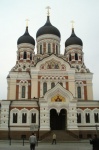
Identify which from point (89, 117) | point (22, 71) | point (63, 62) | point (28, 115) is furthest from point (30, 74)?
point (89, 117)

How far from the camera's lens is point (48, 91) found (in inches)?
1455

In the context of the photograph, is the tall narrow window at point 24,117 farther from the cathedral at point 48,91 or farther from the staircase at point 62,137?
the staircase at point 62,137

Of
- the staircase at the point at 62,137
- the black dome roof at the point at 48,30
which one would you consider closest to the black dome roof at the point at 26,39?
the black dome roof at the point at 48,30

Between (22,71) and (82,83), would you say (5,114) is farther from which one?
(82,83)

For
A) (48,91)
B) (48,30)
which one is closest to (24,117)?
(48,91)

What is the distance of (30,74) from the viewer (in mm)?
43531

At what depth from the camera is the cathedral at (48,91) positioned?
3644 centimetres

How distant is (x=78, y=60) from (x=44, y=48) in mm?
7087

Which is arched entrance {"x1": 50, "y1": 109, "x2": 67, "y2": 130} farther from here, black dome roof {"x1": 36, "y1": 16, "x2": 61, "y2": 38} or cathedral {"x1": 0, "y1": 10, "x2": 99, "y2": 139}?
black dome roof {"x1": 36, "y1": 16, "x2": 61, "y2": 38}

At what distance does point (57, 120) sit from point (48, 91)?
18.3 ft

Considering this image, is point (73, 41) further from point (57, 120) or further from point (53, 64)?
point (57, 120)

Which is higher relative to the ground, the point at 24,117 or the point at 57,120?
the point at 24,117

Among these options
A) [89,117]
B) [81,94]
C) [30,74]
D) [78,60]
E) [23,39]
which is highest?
[23,39]

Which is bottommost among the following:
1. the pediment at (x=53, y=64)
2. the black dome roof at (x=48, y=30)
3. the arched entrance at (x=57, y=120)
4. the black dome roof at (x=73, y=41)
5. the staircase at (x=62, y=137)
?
the staircase at (x=62, y=137)
